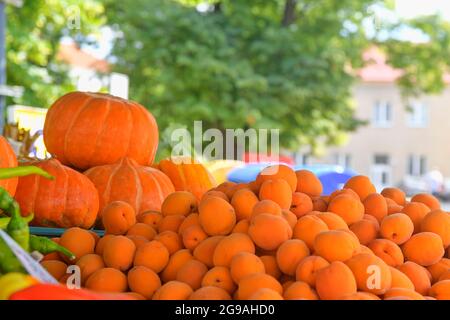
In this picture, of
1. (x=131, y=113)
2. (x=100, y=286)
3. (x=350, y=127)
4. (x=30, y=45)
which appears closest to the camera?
(x=100, y=286)

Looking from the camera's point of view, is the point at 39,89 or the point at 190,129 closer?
the point at 39,89

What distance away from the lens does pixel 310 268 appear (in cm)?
111

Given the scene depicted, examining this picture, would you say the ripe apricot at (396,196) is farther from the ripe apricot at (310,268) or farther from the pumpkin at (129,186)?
the pumpkin at (129,186)

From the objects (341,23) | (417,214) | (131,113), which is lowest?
(417,214)

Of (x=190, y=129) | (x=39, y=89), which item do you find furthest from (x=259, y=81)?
(x=39, y=89)

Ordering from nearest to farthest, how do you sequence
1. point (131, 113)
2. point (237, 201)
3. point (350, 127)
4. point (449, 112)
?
point (237, 201) < point (131, 113) < point (350, 127) < point (449, 112)

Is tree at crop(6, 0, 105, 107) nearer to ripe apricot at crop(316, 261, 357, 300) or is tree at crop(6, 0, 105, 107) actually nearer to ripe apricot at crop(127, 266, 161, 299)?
ripe apricot at crop(127, 266, 161, 299)

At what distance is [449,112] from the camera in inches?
1151

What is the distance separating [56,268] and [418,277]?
0.76 m

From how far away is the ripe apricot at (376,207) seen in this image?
4.84ft

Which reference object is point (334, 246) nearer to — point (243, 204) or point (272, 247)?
point (272, 247)

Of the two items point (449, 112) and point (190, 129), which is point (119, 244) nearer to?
point (190, 129)

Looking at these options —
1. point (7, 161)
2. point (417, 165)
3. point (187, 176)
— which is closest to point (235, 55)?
point (187, 176)

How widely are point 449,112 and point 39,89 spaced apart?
23262mm
